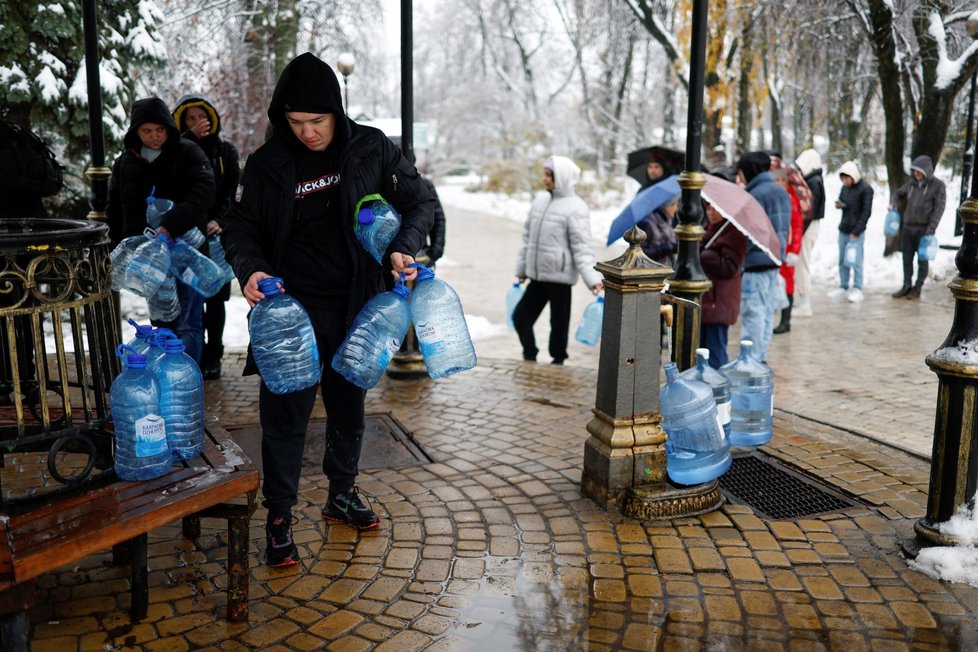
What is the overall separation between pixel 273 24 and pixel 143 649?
15680mm

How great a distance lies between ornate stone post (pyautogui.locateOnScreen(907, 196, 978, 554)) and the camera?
381 cm

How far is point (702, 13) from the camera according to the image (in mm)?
4543

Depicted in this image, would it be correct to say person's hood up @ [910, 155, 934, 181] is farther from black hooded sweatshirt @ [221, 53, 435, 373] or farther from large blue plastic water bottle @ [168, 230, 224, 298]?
black hooded sweatshirt @ [221, 53, 435, 373]

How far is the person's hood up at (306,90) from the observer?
3580mm

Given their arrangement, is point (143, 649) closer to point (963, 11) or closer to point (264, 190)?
point (264, 190)

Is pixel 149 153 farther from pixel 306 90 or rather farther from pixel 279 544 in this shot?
pixel 279 544

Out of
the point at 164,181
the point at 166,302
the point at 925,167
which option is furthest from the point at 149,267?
the point at 925,167

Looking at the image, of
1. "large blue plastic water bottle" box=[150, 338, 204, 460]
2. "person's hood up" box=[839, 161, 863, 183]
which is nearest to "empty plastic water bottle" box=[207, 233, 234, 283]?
"large blue plastic water bottle" box=[150, 338, 204, 460]

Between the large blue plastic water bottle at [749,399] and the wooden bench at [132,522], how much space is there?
3.31 metres

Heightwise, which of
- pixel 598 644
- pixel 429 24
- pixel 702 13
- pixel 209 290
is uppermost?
pixel 429 24

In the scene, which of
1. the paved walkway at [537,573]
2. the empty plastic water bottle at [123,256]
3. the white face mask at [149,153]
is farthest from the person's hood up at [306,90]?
the white face mask at [149,153]

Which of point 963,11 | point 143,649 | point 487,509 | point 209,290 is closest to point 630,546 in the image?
point 487,509

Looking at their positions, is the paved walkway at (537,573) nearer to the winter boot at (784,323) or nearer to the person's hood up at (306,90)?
the person's hood up at (306,90)

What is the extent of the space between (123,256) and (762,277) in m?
4.96
